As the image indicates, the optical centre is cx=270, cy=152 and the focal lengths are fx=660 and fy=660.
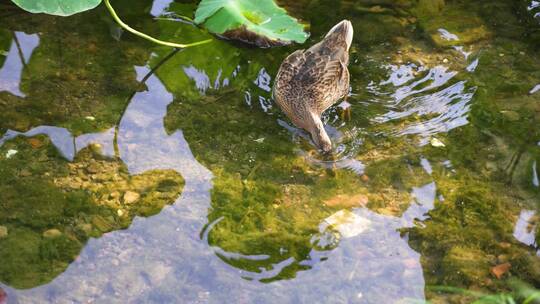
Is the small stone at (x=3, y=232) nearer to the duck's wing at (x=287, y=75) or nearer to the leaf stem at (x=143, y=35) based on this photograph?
the leaf stem at (x=143, y=35)

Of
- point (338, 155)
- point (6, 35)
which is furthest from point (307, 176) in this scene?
point (6, 35)

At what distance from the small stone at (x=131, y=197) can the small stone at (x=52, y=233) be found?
527mm

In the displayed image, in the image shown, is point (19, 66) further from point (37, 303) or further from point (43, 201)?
point (37, 303)

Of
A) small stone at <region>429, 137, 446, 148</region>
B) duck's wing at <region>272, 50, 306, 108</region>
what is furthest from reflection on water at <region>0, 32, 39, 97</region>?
small stone at <region>429, 137, 446, 148</region>

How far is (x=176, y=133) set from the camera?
5484 mm

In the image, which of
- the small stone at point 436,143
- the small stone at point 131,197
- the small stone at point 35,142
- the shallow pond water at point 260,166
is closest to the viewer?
the shallow pond water at point 260,166

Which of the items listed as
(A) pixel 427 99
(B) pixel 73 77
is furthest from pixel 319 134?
(B) pixel 73 77

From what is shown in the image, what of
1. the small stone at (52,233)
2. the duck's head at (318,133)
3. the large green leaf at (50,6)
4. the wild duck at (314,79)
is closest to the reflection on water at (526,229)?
the duck's head at (318,133)

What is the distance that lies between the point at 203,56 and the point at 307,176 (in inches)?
77.3

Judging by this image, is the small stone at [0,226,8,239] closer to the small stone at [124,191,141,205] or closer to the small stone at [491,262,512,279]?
the small stone at [124,191,141,205]

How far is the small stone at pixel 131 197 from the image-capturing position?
16.0 ft

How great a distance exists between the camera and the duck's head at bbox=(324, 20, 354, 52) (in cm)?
623

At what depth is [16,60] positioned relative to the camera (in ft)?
20.3

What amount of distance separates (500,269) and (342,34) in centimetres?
277
